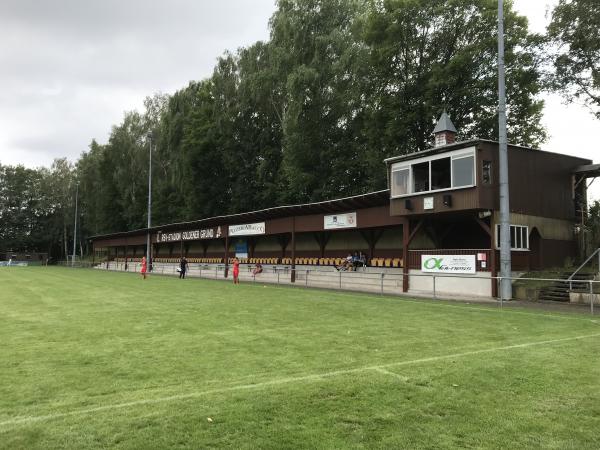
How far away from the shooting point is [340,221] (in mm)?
28484

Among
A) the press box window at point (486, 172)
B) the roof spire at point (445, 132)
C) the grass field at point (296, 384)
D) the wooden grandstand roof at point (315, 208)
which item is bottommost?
the grass field at point (296, 384)

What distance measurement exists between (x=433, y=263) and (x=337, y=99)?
18.9 metres

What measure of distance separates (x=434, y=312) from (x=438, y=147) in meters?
9.89

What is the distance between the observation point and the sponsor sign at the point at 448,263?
67.9 ft

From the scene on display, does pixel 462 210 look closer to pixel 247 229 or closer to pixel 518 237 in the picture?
pixel 518 237

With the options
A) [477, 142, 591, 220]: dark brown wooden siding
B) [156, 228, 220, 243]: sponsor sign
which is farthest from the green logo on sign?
[156, 228, 220, 243]: sponsor sign

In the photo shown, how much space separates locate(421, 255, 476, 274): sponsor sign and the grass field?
8982mm

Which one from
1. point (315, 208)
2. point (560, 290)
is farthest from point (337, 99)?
point (560, 290)

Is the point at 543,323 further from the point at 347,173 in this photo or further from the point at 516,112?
the point at 347,173

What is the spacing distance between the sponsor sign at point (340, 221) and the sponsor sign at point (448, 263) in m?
5.89

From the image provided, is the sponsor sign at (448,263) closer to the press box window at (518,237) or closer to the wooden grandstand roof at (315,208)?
the press box window at (518,237)

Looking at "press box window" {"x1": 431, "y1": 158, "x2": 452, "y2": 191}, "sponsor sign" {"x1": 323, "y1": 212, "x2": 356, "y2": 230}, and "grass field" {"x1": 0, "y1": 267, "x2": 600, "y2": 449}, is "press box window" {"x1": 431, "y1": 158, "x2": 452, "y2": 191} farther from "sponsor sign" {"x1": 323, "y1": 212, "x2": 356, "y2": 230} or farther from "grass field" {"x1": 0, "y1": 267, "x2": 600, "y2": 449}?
"grass field" {"x1": 0, "y1": 267, "x2": 600, "y2": 449}

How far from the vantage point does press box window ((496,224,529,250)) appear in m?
20.6

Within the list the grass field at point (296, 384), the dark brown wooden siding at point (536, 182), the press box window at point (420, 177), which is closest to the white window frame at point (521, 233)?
the dark brown wooden siding at point (536, 182)
